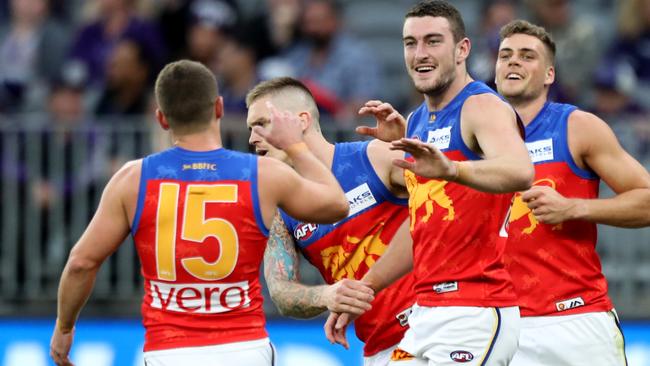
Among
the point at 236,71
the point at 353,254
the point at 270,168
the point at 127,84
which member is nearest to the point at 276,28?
the point at 236,71

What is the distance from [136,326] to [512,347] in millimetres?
5740

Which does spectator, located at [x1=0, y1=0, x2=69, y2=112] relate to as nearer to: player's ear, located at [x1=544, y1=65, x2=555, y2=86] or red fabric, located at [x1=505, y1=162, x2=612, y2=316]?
player's ear, located at [x1=544, y1=65, x2=555, y2=86]

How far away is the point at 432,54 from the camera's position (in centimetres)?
631

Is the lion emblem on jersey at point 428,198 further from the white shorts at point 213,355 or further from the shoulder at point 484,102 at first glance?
the white shorts at point 213,355

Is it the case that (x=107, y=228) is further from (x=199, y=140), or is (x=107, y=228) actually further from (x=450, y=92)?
(x=450, y=92)

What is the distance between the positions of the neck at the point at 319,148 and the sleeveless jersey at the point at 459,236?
3.10 ft

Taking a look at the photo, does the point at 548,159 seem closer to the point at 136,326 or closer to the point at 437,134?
the point at 437,134

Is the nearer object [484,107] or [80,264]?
[484,107]

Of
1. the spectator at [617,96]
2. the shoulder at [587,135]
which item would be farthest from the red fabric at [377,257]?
the spectator at [617,96]

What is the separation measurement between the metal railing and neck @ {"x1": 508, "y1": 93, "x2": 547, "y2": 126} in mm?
4182

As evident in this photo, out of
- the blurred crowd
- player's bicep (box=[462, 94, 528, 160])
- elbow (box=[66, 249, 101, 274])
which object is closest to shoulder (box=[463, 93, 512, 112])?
player's bicep (box=[462, 94, 528, 160])

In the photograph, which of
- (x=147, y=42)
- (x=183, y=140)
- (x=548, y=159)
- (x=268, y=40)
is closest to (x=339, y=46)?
(x=268, y=40)

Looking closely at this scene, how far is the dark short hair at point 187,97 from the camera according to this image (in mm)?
6129

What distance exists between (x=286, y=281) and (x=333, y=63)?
5.83 metres
